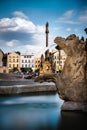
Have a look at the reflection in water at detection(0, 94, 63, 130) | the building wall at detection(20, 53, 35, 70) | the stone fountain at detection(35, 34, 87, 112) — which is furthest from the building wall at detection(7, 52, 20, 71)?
the stone fountain at detection(35, 34, 87, 112)

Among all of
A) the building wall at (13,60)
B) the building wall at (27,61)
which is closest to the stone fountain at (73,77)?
the building wall at (13,60)

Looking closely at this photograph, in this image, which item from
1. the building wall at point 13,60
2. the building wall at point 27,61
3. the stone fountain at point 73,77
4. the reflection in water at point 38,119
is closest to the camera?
the reflection in water at point 38,119

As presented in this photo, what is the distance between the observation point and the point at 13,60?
239 ft

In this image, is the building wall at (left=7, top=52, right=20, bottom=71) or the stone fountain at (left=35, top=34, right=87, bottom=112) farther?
the building wall at (left=7, top=52, right=20, bottom=71)

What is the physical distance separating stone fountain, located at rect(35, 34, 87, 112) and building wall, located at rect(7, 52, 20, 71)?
213ft

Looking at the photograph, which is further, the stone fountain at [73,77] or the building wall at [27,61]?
the building wall at [27,61]

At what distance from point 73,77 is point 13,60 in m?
66.2

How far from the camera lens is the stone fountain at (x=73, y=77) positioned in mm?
7019

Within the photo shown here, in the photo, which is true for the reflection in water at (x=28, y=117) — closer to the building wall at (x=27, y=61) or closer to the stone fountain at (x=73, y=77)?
the stone fountain at (x=73, y=77)

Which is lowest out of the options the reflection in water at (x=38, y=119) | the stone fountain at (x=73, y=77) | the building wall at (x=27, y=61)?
the reflection in water at (x=38, y=119)

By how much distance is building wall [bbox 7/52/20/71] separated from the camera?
72.0 m

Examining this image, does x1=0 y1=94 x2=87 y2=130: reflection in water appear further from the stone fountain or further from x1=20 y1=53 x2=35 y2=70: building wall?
x1=20 y1=53 x2=35 y2=70: building wall

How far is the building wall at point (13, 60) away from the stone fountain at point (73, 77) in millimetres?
64811

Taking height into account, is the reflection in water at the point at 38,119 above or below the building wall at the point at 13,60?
below
